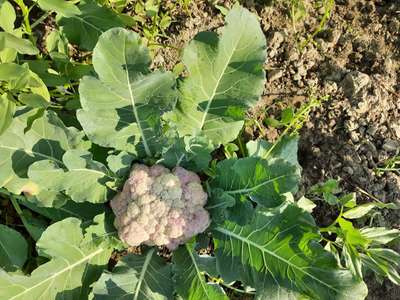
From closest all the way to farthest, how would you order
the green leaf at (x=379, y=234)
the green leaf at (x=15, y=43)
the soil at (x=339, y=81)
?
the green leaf at (x=15, y=43) < the green leaf at (x=379, y=234) < the soil at (x=339, y=81)

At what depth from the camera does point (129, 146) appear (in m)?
2.06

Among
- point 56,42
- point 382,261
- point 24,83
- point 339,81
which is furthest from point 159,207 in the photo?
point 339,81

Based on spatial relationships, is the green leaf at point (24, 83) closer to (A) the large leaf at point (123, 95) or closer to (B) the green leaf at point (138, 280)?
(A) the large leaf at point (123, 95)

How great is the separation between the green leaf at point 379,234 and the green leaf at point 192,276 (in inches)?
24.4

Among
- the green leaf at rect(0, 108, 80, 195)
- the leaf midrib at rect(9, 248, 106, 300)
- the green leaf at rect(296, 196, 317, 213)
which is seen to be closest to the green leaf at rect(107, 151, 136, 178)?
the green leaf at rect(0, 108, 80, 195)

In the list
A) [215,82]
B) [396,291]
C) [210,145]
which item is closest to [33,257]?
[210,145]

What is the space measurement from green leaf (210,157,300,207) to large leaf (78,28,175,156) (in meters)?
0.30

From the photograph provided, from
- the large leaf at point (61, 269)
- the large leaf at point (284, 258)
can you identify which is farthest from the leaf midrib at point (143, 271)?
the large leaf at point (284, 258)

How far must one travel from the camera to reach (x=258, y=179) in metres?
1.90

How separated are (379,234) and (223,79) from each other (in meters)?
0.87

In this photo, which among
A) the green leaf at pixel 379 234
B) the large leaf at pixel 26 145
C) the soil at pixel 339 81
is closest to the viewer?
the large leaf at pixel 26 145

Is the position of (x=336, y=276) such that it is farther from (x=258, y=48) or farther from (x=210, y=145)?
(x=258, y=48)

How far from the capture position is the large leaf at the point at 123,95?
1.85 m

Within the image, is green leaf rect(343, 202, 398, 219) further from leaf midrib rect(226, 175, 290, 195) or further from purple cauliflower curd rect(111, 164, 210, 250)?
purple cauliflower curd rect(111, 164, 210, 250)
